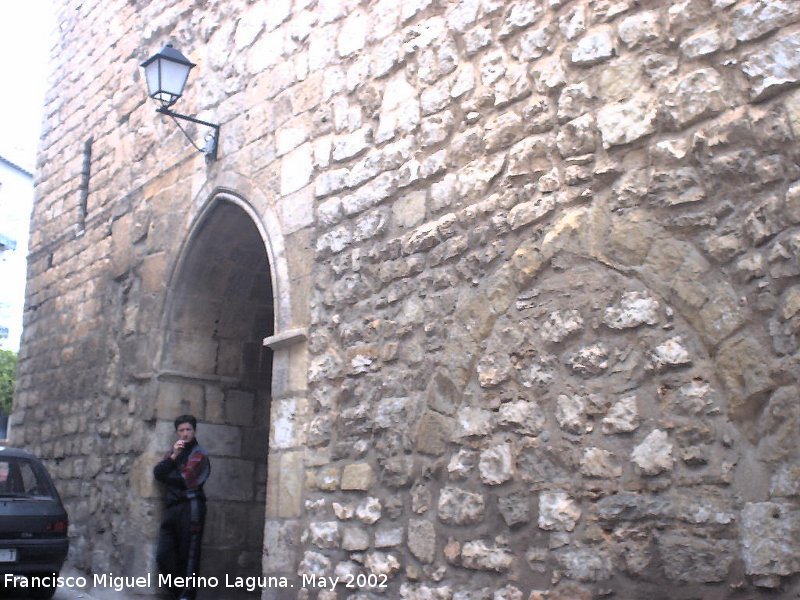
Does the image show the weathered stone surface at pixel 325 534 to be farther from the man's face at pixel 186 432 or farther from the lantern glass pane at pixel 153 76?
the lantern glass pane at pixel 153 76

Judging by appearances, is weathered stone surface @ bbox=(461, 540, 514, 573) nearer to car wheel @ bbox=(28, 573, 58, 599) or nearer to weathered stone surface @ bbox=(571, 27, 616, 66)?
weathered stone surface @ bbox=(571, 27, 616, 66)

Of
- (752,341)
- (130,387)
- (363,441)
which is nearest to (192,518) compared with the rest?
(130,387)

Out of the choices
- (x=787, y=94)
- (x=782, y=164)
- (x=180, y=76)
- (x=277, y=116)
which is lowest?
(x=782, y=164)

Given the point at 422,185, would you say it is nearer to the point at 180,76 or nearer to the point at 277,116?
the point at 277,116

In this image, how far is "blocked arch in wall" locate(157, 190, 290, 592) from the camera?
224 inches

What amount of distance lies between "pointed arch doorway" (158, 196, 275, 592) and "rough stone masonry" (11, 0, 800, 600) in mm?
19

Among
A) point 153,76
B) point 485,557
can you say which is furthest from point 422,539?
point 153,76

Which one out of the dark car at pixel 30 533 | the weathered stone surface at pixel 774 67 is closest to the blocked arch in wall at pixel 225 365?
the dark car at pixel 30 533

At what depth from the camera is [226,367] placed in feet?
19.8

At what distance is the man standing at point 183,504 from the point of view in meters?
A: 5.33

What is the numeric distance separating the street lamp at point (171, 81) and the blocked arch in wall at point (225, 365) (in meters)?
0.36

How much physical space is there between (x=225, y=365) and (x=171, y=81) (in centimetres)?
192

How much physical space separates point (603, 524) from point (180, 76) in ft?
13.3

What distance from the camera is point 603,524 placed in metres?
2.89
